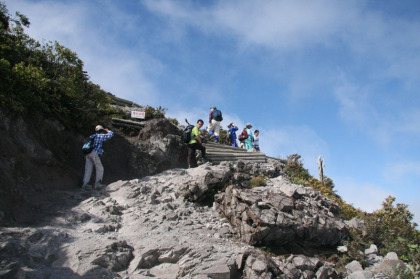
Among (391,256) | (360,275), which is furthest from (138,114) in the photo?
(391,256)

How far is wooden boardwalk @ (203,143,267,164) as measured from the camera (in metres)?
15.4

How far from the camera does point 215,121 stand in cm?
1908

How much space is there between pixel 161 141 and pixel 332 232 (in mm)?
7880

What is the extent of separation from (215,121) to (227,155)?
11.3 feet

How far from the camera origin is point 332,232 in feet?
30.2

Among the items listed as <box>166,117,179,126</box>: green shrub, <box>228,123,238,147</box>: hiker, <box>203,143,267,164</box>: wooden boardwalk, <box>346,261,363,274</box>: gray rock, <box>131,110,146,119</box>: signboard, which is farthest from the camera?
<box>228,123,238,147</box>: hiker

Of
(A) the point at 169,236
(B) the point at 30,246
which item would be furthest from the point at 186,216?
(B) the point at 30,246

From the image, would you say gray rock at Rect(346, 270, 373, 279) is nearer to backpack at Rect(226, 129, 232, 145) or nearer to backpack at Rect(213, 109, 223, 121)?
backpack at Rect(213, 109, 223, 121)

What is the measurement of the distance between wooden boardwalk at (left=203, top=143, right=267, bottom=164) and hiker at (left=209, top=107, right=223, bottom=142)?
1283 millimetres

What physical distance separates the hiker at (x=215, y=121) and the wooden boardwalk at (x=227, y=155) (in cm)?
128

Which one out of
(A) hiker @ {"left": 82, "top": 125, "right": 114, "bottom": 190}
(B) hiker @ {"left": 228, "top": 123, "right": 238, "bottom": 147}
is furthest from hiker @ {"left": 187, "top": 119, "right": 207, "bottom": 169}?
(B) hiker @ {"left": 228, "top": 123, "right": 238, "bottom": 147}

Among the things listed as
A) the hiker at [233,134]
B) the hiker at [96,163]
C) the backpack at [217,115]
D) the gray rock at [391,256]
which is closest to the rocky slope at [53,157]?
the hiker at [96,163]

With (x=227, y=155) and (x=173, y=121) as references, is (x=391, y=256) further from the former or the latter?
(x=173, y=121)

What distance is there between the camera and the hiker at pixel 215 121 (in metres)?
18.9
